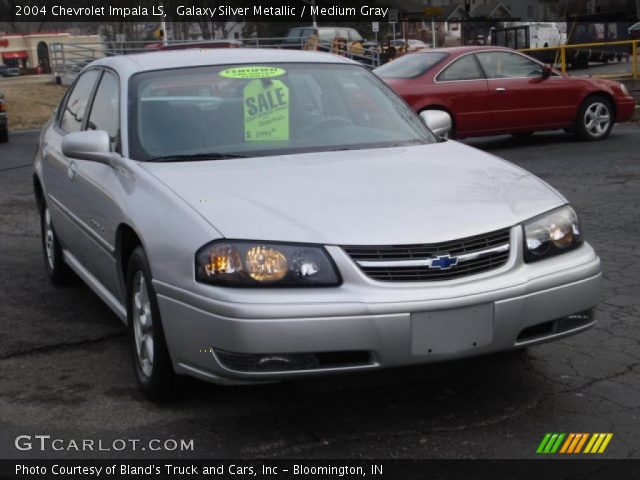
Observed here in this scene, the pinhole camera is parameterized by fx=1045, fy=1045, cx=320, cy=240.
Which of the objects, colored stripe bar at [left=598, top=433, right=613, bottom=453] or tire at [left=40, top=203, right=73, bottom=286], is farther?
tire at [left=40, top=203, right=73, bottom=286]

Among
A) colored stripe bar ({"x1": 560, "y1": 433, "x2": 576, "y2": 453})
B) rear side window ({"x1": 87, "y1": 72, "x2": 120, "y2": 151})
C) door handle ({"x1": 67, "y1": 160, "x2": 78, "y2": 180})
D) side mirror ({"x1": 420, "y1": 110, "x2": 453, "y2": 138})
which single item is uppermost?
rear side window ({"x1": 87, "y1": 72, "x2": 120, "y2": 151})

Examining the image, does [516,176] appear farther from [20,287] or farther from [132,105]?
[20,287]

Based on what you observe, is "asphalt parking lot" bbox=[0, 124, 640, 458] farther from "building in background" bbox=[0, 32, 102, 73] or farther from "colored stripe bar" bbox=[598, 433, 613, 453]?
"building in background" bbox=[0, 32, 102, 73]

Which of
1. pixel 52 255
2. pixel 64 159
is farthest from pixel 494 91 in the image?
pixel 64 159

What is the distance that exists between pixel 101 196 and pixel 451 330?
2.03 m

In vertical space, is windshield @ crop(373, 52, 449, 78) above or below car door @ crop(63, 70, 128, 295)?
below

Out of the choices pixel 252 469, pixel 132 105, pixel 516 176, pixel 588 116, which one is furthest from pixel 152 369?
pixel 588 116

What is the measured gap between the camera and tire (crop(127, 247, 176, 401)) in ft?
14.0

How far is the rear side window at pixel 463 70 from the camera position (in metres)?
13.6

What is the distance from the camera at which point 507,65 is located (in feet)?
45.9

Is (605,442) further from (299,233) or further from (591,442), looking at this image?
(299,233)

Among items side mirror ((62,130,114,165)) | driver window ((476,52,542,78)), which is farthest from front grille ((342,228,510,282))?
driver window ((476,52,542,78))

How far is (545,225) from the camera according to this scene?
4.23m

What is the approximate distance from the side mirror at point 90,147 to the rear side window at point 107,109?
93 mm
